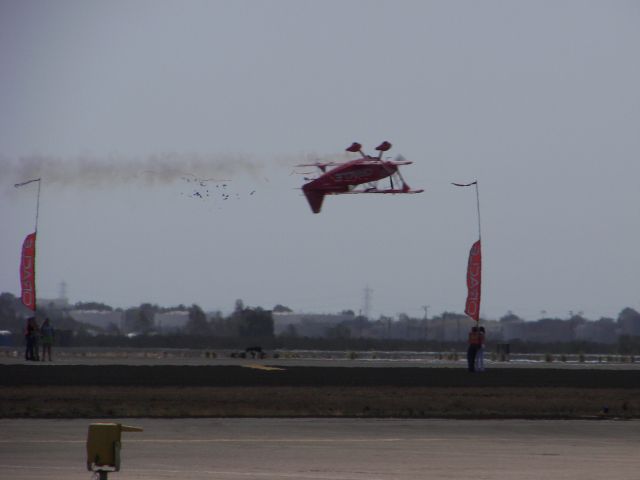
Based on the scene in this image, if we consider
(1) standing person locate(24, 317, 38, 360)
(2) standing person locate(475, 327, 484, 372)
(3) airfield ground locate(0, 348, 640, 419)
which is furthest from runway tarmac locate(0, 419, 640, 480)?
(1) standing person locate(24, 317, 38, 360)

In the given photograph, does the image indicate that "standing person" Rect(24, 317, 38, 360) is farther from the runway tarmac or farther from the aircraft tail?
the runway tarmac

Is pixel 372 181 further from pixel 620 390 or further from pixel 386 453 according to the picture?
pixel 386 453

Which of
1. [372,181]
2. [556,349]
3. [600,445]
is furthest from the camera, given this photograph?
[556,349]

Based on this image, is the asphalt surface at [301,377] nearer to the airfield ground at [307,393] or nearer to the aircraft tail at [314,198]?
the airfield ground at [307,393]

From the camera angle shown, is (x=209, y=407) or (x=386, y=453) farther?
(x=209, y=407)

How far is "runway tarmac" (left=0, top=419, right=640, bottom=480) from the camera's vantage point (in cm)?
2320

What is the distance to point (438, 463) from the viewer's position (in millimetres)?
24812

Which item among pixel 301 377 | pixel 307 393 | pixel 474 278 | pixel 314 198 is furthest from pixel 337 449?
pixel 474 278

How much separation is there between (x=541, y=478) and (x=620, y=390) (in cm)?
2505

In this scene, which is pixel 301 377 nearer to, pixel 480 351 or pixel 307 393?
pixel 307 393

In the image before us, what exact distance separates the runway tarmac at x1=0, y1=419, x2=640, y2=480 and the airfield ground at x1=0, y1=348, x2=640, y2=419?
8.60 feet

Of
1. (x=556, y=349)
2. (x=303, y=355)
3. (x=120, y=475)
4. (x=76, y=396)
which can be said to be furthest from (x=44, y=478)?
(x=556, y=349)

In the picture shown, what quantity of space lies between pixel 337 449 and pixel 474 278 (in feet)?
126

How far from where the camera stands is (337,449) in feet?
89.5
